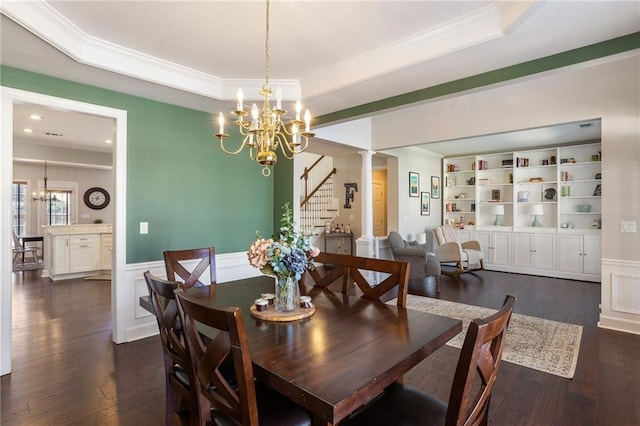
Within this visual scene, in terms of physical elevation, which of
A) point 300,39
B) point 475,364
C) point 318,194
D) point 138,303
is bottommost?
point 138,303

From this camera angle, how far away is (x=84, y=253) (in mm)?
6488

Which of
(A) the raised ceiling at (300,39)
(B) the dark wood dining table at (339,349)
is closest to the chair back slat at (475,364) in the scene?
(B) the dark wood dining table at (339,349)

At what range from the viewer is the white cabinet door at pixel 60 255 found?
616 centimetres

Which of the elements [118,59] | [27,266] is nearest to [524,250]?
[118,59]

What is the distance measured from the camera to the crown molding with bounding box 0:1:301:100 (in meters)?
2.14

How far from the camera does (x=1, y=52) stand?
2461mm

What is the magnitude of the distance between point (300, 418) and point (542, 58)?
3.04 m

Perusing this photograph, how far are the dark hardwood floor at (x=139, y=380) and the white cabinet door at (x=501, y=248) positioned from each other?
9.39ft

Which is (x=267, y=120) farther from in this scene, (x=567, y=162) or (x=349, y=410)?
(x=567, y=162)

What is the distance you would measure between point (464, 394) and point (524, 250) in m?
7.09

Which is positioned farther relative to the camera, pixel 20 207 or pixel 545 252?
pixel 20 207

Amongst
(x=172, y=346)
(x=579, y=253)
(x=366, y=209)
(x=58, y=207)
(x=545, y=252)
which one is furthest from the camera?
(x=58, y=207)

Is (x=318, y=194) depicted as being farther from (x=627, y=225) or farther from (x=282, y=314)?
(x=282, y=314)

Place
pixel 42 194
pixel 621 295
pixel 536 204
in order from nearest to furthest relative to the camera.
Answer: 1. pixel 621 295
2. pixel 536 204
3. pixel 42 194
